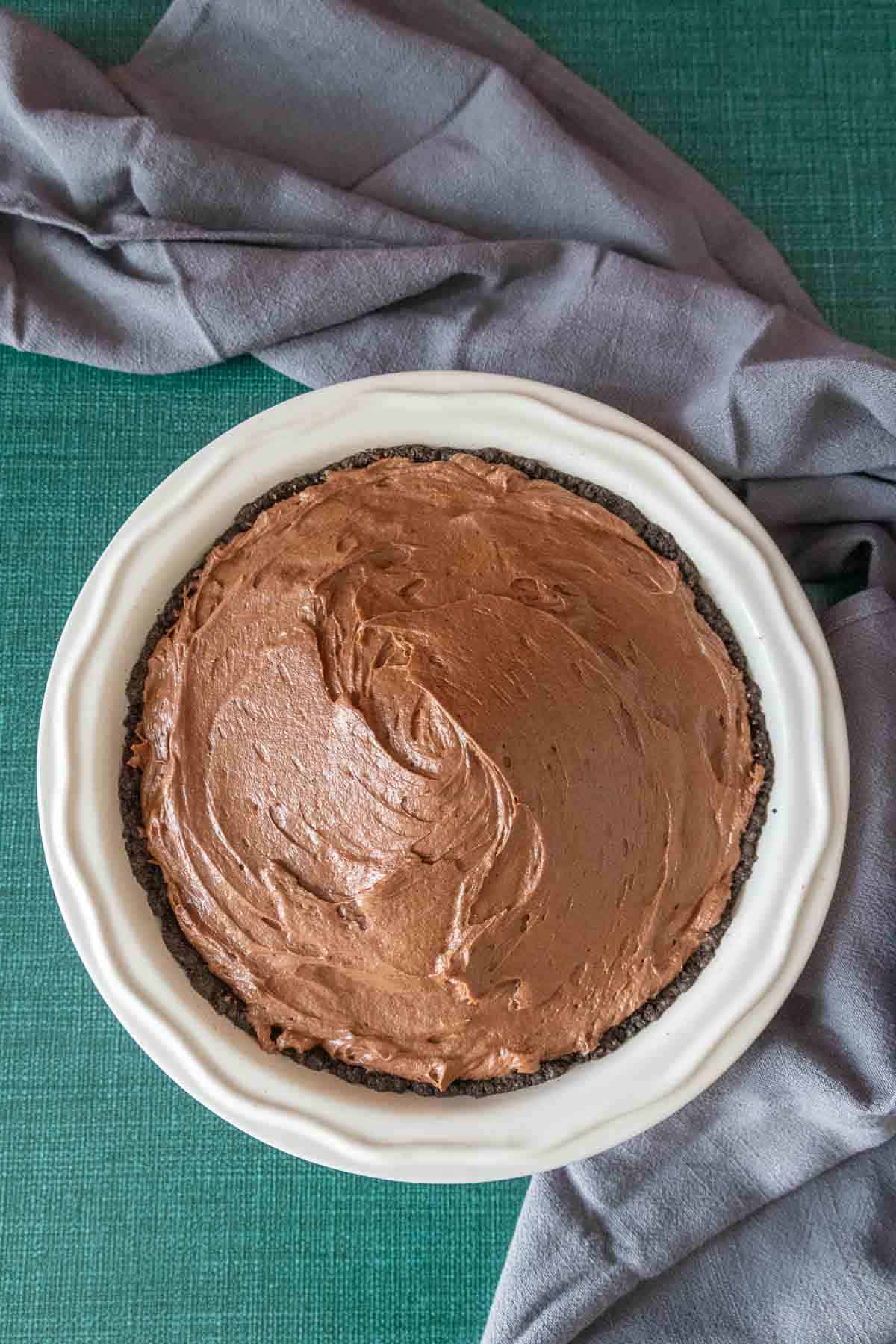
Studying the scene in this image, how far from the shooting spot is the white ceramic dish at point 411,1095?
1810 mm

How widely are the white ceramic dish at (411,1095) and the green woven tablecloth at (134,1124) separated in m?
0.33

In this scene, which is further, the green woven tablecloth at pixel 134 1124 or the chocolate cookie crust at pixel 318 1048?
the green woven tablecloth at pixel 134 1124

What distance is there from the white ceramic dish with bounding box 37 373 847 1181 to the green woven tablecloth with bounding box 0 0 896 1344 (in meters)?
0.33

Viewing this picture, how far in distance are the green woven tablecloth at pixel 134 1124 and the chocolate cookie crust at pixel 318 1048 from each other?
14.4 inches

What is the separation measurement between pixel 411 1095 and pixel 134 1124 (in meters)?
0.57

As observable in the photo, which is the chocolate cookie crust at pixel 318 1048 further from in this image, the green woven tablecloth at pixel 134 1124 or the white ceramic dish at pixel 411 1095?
the green woven tablecloth at pixel 134 1124

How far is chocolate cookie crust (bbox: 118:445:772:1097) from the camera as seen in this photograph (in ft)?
6.01

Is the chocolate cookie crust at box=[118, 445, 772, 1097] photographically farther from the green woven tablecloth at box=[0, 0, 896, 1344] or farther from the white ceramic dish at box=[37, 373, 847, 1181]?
the green woven tablecloth at box=[0, 0, 896, 1344]

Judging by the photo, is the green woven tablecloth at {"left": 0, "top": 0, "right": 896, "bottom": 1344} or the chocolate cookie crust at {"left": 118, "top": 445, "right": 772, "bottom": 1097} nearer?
the chocolate cookie crust at {"left": 118, "top": 445, "right": 772, "bottom": 1097}

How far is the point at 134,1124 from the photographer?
212 cm

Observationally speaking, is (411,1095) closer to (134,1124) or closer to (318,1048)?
(318,1048)

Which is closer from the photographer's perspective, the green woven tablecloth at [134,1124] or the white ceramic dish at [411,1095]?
the white ceramic dish at [411,1095]

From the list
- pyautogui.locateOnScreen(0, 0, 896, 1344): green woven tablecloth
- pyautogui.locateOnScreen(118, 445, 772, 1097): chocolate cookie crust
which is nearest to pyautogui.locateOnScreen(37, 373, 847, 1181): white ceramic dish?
pyautogui.locateOnScreen(118, 445, 772, 1097): chocolate cookie crust

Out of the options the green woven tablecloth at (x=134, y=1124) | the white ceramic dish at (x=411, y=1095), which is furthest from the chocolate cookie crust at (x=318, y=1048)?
the green woven tablecloth at (x=134, y=1124)
